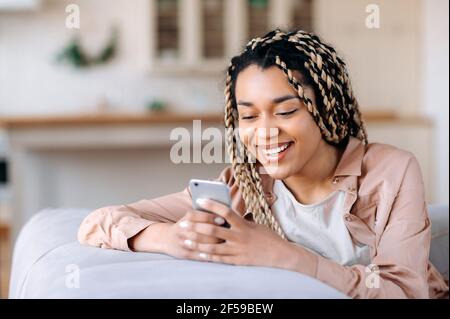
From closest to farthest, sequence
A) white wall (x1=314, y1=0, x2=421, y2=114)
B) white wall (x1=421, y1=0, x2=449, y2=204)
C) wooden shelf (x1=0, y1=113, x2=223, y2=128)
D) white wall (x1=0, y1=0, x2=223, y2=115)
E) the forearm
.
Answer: the forearm < wooden shelf (x1=0, y1=113, x2=223, y2=128) < white wall (x1=421, y1=0, x2=449, y2=204) < white wall (x1=0, y1=0, x2=223, y2=115) < white wall (x1=314, y1=0, x2=421, y2=114)

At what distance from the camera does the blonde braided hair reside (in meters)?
1.29

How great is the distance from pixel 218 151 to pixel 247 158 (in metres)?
2.90

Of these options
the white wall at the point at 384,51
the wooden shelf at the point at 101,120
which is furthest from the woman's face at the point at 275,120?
the white wall at the point at 384,51

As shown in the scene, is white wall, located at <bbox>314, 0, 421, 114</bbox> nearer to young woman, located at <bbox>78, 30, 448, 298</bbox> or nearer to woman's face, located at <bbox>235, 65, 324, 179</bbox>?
young woman, located at <bbox>78, 30, 448, 298</bbox>

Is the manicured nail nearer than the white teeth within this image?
Yes

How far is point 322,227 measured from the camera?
137cm

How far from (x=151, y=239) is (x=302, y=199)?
0.34m

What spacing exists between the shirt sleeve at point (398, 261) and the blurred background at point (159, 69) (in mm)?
3173

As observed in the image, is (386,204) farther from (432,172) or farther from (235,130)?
(432,172)

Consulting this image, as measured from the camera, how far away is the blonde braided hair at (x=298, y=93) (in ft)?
4.25

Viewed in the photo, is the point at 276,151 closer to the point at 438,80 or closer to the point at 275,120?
the point at 275,120

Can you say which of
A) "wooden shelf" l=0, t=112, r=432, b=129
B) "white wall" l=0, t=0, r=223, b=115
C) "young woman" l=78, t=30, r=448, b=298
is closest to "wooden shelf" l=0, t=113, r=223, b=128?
"wooden shelf" l=0, t=112, r=432, b=129

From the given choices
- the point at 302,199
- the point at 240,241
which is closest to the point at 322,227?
the point at 302,199

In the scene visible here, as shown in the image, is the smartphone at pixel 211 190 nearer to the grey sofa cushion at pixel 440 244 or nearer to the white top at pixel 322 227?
the white top at pixel 322 227
